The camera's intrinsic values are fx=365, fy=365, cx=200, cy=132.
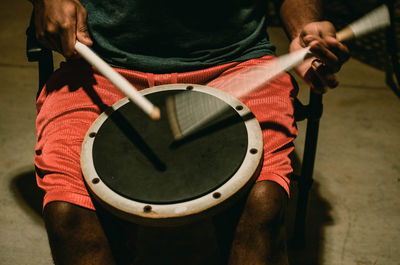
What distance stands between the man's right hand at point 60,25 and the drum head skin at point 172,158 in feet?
0.81

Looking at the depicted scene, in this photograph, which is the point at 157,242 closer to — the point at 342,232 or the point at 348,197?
the point at 342,232

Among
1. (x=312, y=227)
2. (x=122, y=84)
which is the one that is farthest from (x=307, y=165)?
(x=122, y=84)

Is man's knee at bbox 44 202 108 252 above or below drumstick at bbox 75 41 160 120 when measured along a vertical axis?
below

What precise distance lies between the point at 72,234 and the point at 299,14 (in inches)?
36.3

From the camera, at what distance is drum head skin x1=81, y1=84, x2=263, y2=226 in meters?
0.72

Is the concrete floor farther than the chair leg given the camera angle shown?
Yes

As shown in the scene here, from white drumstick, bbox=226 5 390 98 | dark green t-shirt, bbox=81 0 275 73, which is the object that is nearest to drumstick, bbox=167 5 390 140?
white drumstick, bbox=226 5 390 98

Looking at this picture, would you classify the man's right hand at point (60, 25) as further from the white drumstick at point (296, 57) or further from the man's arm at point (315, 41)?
the man's arm at point (315, 41)

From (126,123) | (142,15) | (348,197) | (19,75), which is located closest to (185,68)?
(142,15)

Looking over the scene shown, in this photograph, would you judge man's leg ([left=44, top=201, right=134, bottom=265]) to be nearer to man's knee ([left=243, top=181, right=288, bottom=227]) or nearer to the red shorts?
the red shorts

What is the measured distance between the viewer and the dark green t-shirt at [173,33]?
111 centimetres

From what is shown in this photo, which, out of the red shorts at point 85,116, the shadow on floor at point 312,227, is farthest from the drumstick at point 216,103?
the shadow on floor at point 312,227

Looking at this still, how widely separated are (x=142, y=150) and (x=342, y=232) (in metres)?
1.01

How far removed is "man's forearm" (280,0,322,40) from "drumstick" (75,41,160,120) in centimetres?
59
